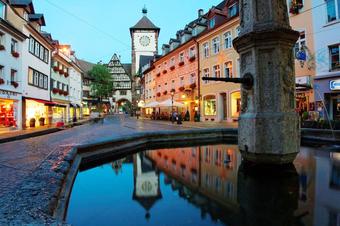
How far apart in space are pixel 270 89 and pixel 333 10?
16248 mm

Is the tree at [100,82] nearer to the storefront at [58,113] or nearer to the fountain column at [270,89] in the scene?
the storefront at [58,113]

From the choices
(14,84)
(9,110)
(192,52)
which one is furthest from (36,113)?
(192,52)

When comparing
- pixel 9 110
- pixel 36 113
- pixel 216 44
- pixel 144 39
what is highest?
pixel 144 39

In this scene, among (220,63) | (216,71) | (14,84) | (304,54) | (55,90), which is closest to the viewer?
(304,54)

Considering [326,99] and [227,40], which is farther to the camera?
[227,40]

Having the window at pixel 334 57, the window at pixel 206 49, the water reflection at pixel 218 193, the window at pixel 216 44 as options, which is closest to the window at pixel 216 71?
the window at pixel 216 44

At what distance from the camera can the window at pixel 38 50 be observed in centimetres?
2489

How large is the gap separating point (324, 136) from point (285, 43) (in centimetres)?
648

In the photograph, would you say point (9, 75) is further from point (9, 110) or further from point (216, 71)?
point (216, 71)

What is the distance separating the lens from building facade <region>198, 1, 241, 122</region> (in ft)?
84.8

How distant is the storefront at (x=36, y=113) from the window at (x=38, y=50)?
4940 millimetres

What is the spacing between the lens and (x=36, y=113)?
86.9ft

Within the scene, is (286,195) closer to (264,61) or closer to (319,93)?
(264,61)

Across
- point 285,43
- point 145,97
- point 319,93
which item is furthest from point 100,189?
point 145,97
